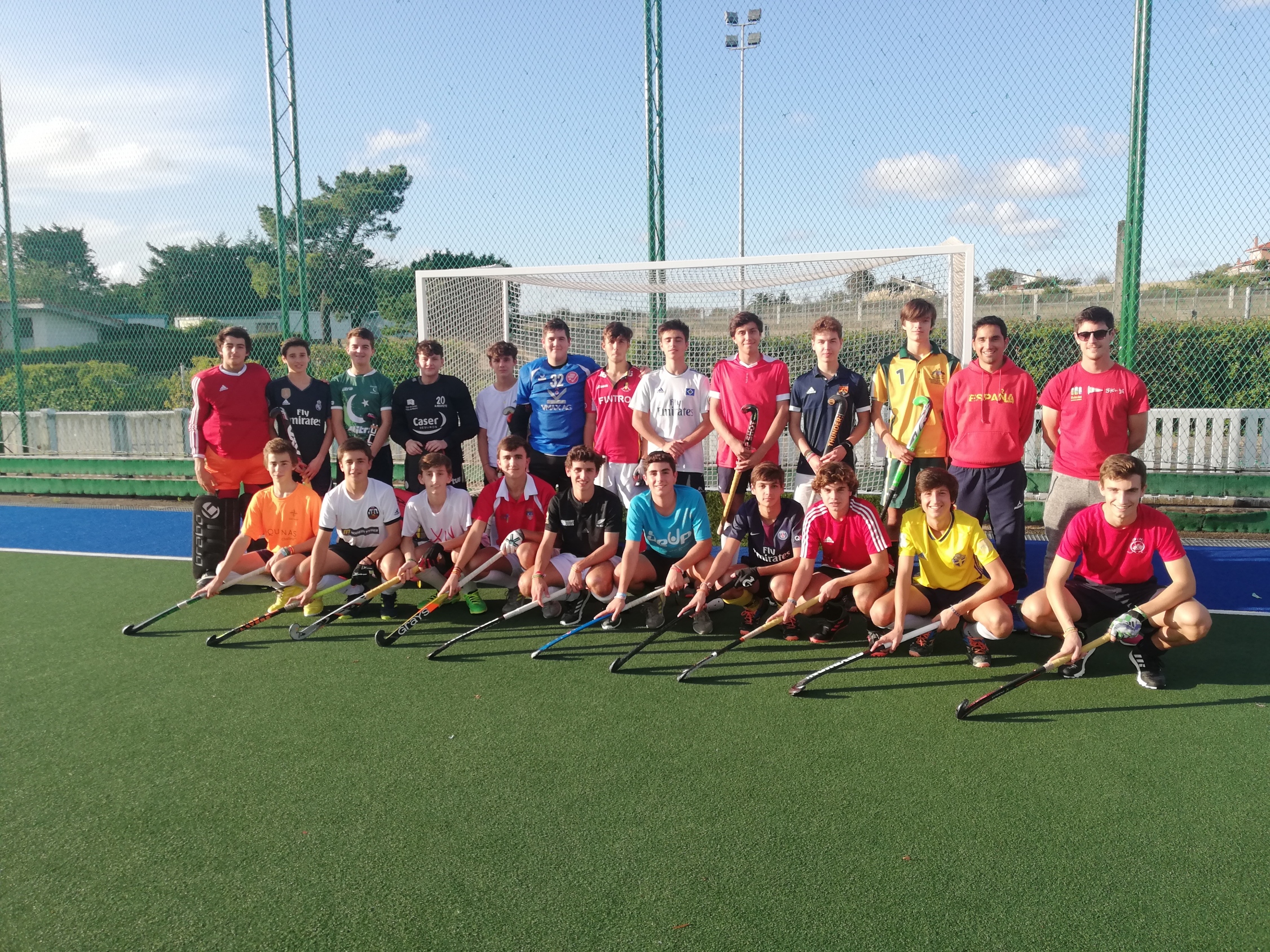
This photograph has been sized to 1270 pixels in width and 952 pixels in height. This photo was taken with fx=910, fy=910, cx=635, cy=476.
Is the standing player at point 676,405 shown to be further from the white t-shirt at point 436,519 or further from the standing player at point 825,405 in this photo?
the white t-shirt at point 436,519

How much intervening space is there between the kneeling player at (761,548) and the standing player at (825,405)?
14.9 inches

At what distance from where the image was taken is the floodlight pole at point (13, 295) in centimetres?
1016

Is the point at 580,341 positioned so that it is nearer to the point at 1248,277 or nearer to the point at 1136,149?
the point at 1136,149

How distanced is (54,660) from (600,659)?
2653mm

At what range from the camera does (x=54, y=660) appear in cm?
441

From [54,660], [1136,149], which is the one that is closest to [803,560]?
[54,660]

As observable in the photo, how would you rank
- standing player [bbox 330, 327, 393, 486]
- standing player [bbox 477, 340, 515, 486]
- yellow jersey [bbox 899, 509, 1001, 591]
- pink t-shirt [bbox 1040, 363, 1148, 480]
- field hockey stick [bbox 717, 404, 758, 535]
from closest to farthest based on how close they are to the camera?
yellow jersey [bbox 899, 509, 1001, 591], pink t-shirt [bbox 1040, 363, 1148, 480], field hockey stick [bbox 717, 404, 758, 535], standing player [bbox 330, 327, 393, 486], standing player [bbox 477, 340, 515, 486]

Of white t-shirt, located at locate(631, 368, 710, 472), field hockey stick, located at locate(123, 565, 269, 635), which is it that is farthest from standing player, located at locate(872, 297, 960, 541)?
field hockey stick, located at locate(123, 565, 269, 635)

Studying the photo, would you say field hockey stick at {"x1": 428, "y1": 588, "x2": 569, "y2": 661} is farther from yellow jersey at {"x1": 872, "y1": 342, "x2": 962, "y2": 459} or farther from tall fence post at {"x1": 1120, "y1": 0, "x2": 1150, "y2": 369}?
tall fence post at {"x1": 1120, "y1": 0, "x2": 1150, "y2": 369}

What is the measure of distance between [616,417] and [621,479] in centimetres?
38

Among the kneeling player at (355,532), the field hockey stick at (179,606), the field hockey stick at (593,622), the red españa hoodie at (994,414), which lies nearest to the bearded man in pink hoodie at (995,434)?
the red españa hoodie at (994,414)

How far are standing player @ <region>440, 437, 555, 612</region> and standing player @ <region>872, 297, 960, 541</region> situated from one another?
196cm

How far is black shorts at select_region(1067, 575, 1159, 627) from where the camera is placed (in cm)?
408

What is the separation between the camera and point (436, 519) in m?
5.19
